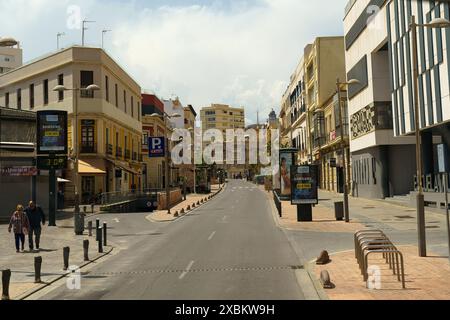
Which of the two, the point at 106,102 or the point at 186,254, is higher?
the point at 106,102

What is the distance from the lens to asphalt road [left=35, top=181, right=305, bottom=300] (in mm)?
11820

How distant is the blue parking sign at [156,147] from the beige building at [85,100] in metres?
5.73

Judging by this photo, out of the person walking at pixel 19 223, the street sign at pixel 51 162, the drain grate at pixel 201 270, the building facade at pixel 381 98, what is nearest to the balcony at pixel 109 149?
the street sign at pixel 51 162

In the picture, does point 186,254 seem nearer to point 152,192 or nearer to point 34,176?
point 34,176

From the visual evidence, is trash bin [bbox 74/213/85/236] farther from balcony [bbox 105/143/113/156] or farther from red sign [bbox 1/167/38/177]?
balcony [bbox 105/143/113/156]

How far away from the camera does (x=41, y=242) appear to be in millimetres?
23188

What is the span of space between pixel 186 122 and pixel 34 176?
3325 inches

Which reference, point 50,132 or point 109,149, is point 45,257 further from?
point 109,149

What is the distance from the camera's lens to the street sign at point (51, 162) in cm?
3045

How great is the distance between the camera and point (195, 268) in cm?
1524

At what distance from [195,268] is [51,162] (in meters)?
18.4

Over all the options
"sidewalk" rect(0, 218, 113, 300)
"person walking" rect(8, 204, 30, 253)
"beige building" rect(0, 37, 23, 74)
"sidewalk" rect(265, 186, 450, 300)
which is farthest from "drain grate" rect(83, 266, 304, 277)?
"beige building" rect(0, 37, 23, 74)

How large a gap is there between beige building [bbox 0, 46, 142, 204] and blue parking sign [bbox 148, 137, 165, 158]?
573cm
